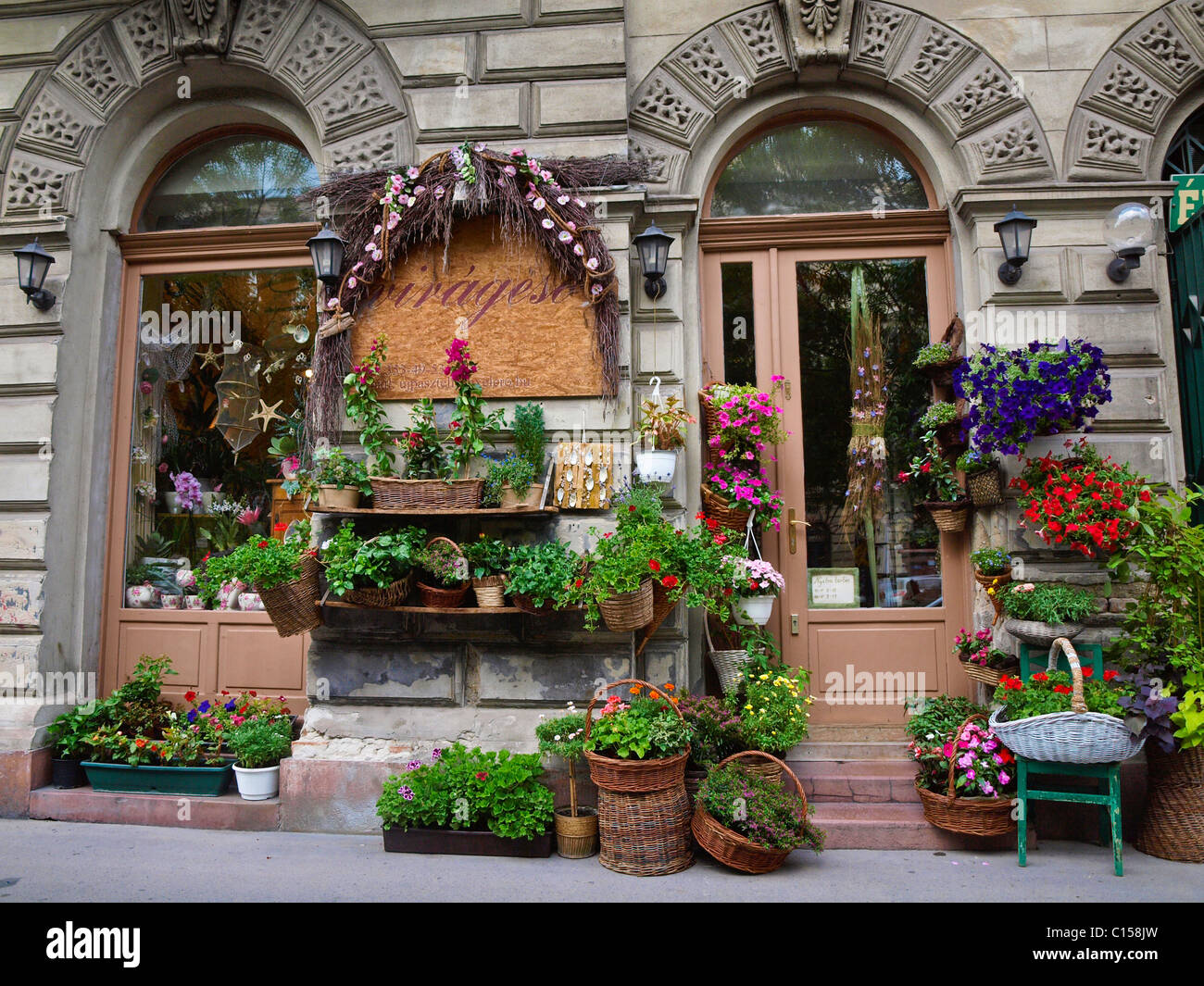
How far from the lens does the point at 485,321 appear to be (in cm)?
573

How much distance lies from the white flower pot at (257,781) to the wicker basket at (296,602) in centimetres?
97

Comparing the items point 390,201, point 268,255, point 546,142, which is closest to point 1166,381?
point 546,142

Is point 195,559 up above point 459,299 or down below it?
below

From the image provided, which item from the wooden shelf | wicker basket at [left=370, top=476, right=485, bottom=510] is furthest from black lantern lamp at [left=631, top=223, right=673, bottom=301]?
wicker basket at [left=370, top=476, right=485, bottom=510]

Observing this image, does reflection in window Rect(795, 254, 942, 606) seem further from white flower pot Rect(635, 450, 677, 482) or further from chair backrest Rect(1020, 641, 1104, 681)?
white flower pot Rect(635, 450, 677, 482)

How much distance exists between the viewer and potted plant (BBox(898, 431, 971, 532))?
5807 millimetres

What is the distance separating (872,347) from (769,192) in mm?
1447

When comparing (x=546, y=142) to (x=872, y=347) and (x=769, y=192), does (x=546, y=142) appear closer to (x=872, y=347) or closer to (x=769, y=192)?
(x=769, y=192)

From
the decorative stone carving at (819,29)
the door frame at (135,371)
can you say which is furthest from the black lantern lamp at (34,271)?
the decorative stone carving at (819,29)

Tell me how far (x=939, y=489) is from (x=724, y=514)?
1571 mm

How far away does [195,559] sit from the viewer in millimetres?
6695

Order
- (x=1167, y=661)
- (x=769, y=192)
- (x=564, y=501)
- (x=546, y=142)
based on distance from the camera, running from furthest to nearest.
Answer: (x=769, y=192) → (x=546, y=142) → (x=564, y=501) → (x=1167, y=661)

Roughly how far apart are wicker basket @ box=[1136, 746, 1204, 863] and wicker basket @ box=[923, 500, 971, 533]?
5.81ft

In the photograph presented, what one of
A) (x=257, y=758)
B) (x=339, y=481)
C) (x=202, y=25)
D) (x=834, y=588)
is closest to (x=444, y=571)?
(x=339, y=481)
